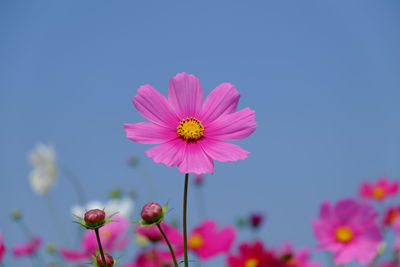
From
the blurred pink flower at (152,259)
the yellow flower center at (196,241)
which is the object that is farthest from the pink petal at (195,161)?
the yellow flower center at (196,241)

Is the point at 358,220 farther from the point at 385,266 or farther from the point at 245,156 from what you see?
the point at 245,156

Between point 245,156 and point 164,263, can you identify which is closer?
point 245,156

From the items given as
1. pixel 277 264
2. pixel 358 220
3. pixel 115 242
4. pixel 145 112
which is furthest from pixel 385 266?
pixel 145 112

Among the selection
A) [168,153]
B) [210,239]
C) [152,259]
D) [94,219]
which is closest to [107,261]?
[94,219]

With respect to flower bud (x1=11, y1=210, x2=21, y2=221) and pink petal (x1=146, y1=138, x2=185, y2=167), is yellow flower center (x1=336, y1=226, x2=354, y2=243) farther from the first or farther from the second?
flower bud (x1=11, y1=210, x2=21, y2=221)

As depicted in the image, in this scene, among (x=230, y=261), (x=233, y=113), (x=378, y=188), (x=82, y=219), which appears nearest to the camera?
(x=82, y=219)

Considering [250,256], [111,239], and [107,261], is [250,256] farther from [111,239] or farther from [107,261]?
[107,261]

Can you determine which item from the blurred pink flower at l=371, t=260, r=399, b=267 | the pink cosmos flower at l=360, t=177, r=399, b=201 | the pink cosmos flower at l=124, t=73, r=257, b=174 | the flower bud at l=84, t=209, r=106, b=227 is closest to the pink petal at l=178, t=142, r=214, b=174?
the pink cosmos flower at l=124, t=73, r=257, b=174
